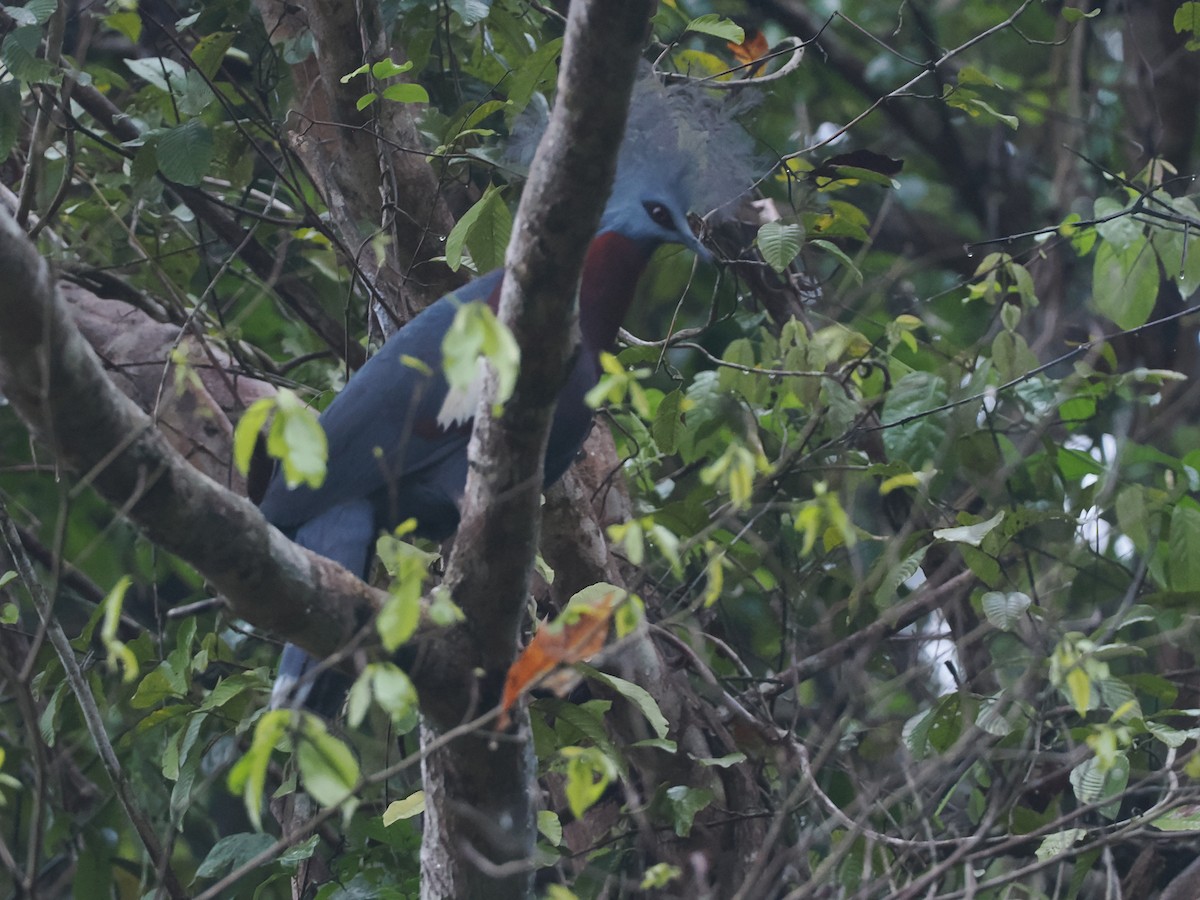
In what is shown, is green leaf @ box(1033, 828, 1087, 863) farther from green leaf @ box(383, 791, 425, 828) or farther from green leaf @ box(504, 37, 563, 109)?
green leaf @ box(504, 37, 563, 109)

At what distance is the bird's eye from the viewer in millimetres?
2717

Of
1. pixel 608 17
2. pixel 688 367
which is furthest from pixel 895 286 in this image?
pixel 608 17

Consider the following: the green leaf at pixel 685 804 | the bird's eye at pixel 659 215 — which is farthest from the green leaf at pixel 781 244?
the green leaf at pixel 685 804

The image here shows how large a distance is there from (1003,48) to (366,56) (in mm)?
3862

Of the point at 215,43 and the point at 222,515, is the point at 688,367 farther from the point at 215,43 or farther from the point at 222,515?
the point at 222,515

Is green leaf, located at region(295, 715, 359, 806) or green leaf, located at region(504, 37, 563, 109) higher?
green leaf, located at region(504, 37, 563, 109)

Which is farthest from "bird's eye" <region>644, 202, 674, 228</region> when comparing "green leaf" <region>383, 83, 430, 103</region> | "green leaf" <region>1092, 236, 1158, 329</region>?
"green leaf" <region>1092, 236, 1158, 329</region>

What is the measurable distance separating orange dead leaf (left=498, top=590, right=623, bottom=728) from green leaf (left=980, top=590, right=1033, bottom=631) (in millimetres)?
1066

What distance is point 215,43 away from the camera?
304 cm

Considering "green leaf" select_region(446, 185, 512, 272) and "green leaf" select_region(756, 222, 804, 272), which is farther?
"green leaf" select_region(756, 222, 804, 272)

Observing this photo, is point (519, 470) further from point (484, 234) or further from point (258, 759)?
point (484, 234)

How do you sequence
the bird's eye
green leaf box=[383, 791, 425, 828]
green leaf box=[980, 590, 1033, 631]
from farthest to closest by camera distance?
the bird's eye, green leaf box=[980, 590, 1033, 631], green leaf box=[383, 791, 425, 828]

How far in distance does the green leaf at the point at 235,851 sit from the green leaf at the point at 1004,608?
4.74 feet

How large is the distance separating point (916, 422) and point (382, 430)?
122 centimetres
